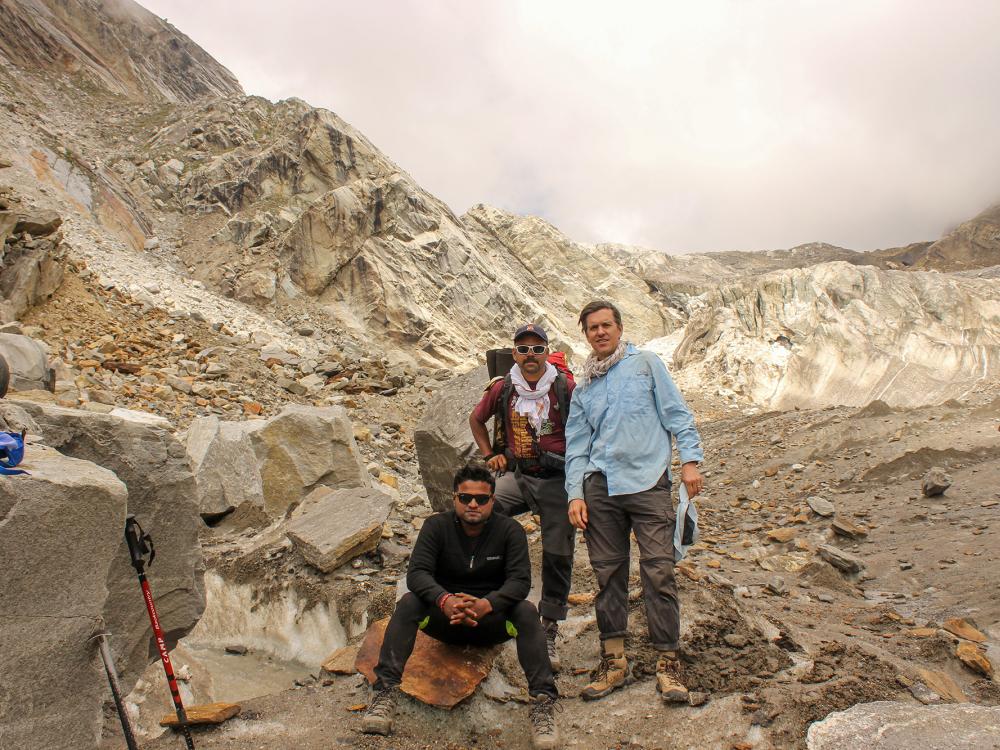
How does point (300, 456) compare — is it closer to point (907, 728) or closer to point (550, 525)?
point (550, 525)

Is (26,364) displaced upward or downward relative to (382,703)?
upward

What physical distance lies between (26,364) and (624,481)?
314 inches

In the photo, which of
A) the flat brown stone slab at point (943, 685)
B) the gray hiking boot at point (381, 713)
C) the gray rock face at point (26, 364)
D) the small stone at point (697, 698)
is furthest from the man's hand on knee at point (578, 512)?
the gray rock face at point (26, 364)

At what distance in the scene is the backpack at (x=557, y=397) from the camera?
4195 mm

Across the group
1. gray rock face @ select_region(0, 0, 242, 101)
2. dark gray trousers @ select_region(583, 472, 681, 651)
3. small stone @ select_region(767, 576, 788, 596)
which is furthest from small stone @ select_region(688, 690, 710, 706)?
gray rock face @ select_region(0, 0, 242, 101)

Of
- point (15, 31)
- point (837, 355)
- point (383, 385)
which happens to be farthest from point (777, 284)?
point (15, 31)

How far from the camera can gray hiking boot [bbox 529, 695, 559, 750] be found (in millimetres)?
3051

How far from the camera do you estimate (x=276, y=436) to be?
7.80 meters

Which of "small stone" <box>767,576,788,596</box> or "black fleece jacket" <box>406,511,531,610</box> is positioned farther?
"small stone" <box>767,576,788,596</box>

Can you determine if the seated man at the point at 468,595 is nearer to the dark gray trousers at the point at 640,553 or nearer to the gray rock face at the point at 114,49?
the dark gray trousers at the point at 640,553

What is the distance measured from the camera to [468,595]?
3504 millimetres

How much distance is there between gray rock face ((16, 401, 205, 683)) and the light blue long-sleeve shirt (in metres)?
2.65

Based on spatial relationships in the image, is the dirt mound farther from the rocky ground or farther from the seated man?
the seated man

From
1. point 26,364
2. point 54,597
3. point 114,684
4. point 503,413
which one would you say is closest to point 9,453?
point 54,597
